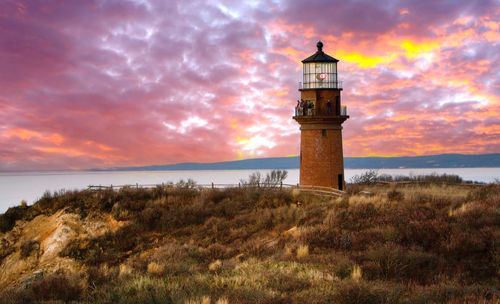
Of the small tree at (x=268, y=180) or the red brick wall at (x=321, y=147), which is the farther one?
the small tree at (x=268, y=180)

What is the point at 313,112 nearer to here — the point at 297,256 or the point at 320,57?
the point at 320,57

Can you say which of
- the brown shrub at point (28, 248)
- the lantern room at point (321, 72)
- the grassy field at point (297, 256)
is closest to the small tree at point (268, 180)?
the grassy field at point (297, 256)

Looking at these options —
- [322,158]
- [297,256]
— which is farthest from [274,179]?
[297,256]

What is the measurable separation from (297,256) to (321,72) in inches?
716

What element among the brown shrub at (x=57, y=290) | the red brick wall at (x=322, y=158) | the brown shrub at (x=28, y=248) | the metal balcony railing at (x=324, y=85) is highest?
the metal balcony railing at (x=324, y=85)

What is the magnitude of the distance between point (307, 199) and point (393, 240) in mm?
11636

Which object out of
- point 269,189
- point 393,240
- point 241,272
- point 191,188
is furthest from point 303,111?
point 241,272

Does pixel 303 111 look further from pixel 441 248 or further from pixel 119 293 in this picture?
pixel 119 293

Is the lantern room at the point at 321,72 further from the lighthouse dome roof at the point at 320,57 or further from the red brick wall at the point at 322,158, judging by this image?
the red brick wall at the point at 322,158

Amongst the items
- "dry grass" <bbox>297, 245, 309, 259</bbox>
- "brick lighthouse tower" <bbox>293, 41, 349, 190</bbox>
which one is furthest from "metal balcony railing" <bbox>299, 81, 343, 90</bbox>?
"dry grass" <bbox>297, 245, 309, 259</bbox>

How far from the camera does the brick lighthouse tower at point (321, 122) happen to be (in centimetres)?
2620

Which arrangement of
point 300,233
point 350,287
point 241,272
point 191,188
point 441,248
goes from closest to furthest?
point 350,287 < point 241,272 < point 441,248 < point 300,233 < point 191,188

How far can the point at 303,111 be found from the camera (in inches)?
1048

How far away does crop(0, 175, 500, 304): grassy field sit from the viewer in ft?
26.2
